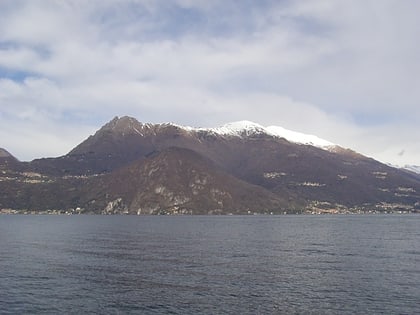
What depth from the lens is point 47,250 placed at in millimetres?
142125

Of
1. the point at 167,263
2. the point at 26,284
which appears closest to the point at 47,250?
the point at 167,263

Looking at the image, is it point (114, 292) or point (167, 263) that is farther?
point (167, 263)

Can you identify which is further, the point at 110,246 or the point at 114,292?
the point at 110,246

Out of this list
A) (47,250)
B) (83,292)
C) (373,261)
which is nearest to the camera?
(83,292)

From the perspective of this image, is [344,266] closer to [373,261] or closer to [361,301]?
[373,261]

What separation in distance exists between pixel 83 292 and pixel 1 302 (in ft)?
44.0

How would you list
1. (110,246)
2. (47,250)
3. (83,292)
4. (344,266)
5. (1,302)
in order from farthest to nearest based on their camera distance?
(110,246) < (47,250) < (344,266) < (83,292) < (1,302)

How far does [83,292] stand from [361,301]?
47164 millimetres

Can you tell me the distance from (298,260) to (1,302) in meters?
72.6

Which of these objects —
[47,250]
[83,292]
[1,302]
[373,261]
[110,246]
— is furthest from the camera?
[110,246]

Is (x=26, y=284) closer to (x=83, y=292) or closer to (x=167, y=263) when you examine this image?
(x=83, y=292)

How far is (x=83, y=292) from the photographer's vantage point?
8088 centimetres

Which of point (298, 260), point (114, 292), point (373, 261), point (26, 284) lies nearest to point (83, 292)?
point (114, 292)

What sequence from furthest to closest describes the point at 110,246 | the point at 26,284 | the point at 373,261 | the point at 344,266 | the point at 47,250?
the point at 110,246, the point at 47,250, the point at 373,261, the point at 344,266, the point at 26,284
